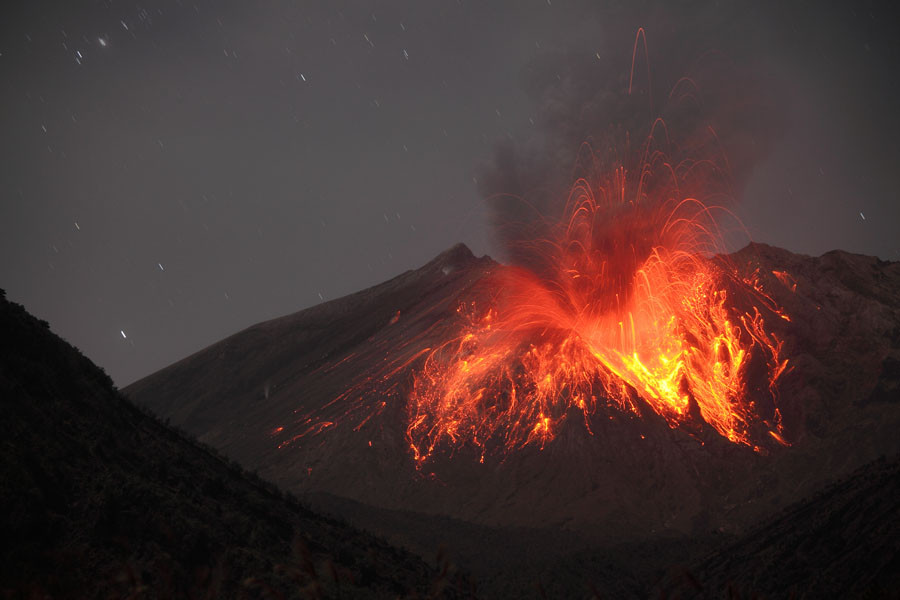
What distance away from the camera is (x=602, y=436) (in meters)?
72.0

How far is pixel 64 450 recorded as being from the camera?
15.9 meters

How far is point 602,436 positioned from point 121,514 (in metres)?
63.9

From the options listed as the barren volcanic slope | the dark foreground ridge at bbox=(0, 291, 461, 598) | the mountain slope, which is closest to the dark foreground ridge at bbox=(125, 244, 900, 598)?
the mountain slope

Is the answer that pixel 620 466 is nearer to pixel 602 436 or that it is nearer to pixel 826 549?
pixel 602 436

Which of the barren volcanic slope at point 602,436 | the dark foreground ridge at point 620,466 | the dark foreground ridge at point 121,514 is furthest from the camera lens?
the barren volcanic slope at point 602,436

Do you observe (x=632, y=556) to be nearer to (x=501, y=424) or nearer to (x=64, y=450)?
(x=501, y=424)

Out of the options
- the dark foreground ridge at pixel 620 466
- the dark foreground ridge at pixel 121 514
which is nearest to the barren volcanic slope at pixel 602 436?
the dark foreground ridge at pixel 620 466

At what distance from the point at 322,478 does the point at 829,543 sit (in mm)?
54395

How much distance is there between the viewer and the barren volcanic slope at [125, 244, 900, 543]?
62250mm

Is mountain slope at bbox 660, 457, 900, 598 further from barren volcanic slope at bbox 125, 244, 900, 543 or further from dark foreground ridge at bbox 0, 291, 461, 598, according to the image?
barren volcanic slope at bbox 125, 244, 900, 543

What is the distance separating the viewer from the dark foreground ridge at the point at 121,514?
12.0 metres

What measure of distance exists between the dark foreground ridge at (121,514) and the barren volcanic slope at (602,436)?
3966cm

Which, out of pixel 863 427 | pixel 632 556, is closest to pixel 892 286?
pixel 863 427

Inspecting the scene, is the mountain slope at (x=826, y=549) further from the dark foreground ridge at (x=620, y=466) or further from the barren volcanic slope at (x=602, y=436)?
the barren volcanic slope at (x=602, y=436)
